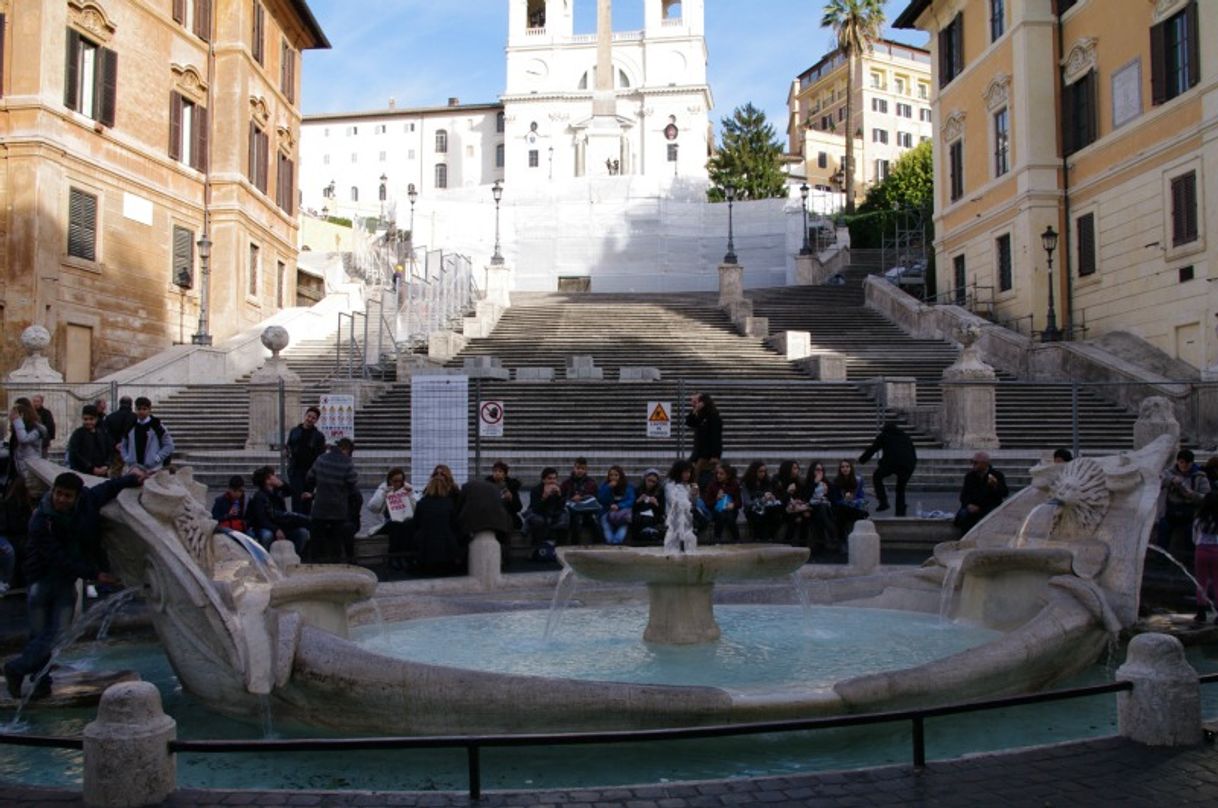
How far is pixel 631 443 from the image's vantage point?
21234 millimetres

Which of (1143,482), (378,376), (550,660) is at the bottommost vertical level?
(550,660)

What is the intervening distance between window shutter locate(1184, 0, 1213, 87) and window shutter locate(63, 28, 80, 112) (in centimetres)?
2807

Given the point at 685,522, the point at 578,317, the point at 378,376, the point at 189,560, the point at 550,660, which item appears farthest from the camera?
the point at 578,317

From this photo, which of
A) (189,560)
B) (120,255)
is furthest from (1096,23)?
(189,560)

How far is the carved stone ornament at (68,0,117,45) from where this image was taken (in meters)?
28.6

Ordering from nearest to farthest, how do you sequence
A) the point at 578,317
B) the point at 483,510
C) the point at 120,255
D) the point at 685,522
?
the point at 685,522 < the point at 483,510 < the point at 120,255 < the point at 578,317

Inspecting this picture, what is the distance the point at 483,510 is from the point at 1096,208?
24.3 metres

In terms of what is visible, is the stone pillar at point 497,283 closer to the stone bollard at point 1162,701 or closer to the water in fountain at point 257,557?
the water in fountain at point 257,557

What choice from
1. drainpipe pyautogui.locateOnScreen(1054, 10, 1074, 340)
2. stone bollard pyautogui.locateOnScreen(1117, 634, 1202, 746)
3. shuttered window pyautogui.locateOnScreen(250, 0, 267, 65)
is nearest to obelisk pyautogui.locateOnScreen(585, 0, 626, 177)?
shuttered window pyautogui.locateOnScreen(250, 0, 267, 65)

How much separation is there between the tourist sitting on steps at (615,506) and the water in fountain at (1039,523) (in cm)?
527

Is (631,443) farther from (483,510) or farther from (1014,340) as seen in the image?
(1014,340)

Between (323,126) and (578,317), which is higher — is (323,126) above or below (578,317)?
above

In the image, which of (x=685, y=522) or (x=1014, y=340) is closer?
(x=685, y=522)

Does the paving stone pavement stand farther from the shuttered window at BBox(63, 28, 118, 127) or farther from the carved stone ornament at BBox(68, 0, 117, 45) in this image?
the carved stone ornament at BBox(68, 0, 117, 45)
